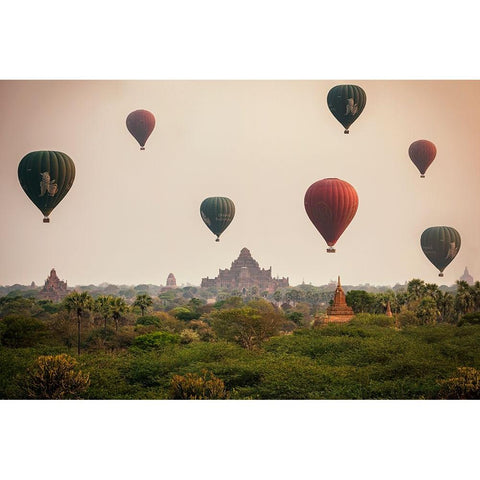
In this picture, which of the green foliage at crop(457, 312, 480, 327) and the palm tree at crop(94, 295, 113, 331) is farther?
the palm tree at crop(94, 295, 113, 331)

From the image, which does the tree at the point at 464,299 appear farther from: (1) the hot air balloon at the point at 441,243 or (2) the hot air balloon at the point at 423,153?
(2) the hot air balloon at the point at 423,153

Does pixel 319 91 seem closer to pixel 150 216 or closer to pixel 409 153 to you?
pixel 409 153

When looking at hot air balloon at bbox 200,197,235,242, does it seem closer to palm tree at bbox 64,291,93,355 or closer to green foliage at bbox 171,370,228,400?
palm tree at bbox 64,291,93,355

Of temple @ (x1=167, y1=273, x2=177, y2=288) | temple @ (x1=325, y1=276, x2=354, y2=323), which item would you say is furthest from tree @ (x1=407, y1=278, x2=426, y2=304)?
temple @ (x1=167, y1=273, x2=177, y2=288)

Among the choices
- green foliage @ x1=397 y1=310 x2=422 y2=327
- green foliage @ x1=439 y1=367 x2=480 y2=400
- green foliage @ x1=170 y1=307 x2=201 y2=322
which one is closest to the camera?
green foliage @ x1=439 y1=367 x2=480 y2=400

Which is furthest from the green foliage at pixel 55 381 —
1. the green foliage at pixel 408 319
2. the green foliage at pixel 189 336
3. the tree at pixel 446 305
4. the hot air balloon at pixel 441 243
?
the tree at pixel 446 305

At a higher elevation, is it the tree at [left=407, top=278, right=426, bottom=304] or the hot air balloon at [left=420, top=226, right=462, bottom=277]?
the hot air balloon at [left=420, top=226, right=462, bottom=277]

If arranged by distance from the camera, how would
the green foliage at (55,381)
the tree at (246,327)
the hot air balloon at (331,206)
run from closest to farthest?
the green foliage at (55,381) → the hot air balloon at (331,206) → the tree at (246,327)

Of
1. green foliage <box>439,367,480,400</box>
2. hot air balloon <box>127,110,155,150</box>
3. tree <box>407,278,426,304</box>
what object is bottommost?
green foliage <box>439,367,480,400</box>
